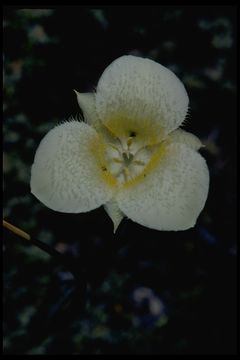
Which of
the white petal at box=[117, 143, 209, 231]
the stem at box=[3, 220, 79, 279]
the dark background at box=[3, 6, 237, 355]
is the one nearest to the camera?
the white petal at box=[117, 143, 209, 231]

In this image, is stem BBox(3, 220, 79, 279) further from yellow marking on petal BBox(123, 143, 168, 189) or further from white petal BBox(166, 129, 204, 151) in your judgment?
white petal BBox(166, 129, 204, 151)

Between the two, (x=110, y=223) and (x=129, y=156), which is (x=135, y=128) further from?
(x=110, y=223)

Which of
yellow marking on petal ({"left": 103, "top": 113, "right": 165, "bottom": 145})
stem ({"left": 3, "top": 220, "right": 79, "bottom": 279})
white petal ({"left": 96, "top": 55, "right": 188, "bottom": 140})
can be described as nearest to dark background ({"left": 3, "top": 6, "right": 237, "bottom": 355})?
stem ({"left": 3, "top": 220, "right": 79, "bottom": 279})

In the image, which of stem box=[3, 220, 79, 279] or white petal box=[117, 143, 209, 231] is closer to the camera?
white petal box=[117, 143, 209, 231]

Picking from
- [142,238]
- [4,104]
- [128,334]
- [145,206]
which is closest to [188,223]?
[145,206]

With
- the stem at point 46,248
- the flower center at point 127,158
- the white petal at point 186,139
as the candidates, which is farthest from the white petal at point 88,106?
the stem at point 46,248

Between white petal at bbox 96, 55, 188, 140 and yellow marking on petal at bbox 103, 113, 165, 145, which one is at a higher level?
white petal at bbox 96, 55, 188, 140

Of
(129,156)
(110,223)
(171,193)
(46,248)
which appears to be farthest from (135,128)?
(110,223)

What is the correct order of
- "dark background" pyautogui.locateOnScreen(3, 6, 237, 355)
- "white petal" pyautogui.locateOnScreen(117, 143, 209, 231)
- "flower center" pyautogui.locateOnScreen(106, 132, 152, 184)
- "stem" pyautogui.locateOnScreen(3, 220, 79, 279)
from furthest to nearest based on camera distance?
"dark background" pyautogui.locateOnScreen(3, 6, 237, 355) → "flower center" pyautogui.locateOnScreen(106, 132, 152, 184) → "stem" pyautogui.locateOnScreen(3, 220, 79, 279) → "white petal" pyautogui.locateOnScreen(117, 143, 209, 231)
